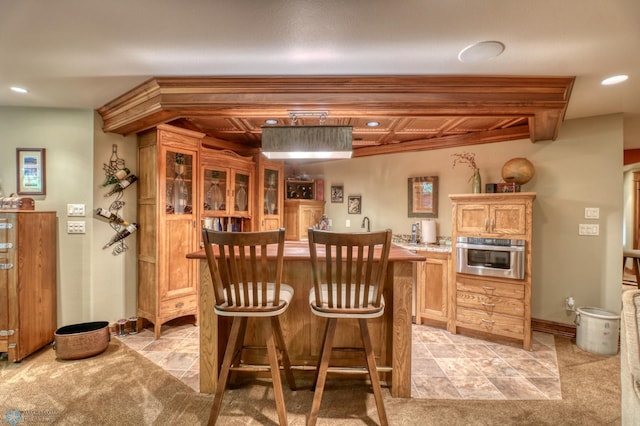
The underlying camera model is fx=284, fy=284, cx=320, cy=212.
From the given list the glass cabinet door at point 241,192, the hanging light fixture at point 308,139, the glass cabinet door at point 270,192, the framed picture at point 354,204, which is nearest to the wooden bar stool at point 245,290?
the hanging light fixture at point 308,139

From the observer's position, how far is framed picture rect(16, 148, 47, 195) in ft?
9.21

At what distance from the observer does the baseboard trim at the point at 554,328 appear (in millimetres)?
2996

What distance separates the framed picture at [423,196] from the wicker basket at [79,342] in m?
3.74

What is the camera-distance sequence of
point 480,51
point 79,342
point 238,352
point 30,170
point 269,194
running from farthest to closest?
point 269,194 < point 30,170 < point 79,342 < point 238,352 < point 480,51

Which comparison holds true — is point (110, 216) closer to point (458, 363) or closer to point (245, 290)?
point (245, 290)

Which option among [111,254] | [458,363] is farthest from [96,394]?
[458,363]

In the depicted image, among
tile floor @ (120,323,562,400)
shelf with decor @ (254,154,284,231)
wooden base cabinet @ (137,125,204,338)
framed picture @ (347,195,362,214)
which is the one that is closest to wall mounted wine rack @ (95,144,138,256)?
wooden base cabinet @ (137,125,204,338)

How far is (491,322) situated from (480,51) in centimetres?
249

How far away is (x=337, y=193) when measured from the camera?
4.63m

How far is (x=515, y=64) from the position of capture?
1.98 m

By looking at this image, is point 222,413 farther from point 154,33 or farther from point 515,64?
point 515,64

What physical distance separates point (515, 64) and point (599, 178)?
1927 millimetres

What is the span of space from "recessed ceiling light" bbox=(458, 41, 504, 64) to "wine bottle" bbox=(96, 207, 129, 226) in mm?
3387

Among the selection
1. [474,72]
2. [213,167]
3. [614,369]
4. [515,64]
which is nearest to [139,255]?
[213,167]
